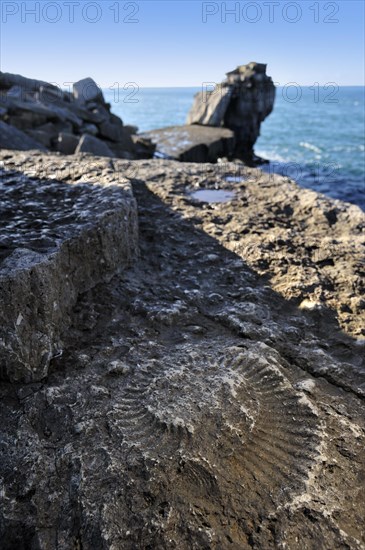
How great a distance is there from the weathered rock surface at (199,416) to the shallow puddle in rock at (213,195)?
1.43m

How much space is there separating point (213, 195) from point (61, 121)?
35.4ft

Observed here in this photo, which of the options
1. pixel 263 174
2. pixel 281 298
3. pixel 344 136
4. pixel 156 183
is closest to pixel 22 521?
pixel 281 298

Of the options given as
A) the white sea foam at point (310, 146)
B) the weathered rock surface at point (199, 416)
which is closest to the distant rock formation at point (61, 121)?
the weathered rock surface at point (199, 416)

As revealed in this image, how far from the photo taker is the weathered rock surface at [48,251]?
7.84 feet

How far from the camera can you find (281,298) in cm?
329

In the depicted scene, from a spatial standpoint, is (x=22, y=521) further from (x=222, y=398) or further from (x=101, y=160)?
(x=101, y=160)

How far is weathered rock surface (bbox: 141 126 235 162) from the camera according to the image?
17.5m

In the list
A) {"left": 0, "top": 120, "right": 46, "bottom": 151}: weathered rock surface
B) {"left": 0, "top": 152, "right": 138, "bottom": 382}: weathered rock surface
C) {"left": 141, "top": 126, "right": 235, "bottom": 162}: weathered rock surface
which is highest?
{"left": 141, "top": 126, "right": 235, "bottom": 162}: weathered rock surface

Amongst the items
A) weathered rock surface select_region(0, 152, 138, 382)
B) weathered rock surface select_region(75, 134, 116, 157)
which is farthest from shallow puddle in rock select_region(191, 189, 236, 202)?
weathered rock surface select_region(75, 134, 116, 157)

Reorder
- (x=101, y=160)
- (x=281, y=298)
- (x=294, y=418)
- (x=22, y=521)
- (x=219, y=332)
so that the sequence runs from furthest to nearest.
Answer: (x=101, y=160), (x=281, y=298), (x=219, y=332), (x=294, y=418), (x=22, y=521)

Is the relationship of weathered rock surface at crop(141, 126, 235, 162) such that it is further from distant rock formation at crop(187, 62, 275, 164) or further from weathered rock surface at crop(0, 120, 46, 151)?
weathered rock surface at crop(0, 120, 46, 151)

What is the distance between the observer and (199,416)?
7.10 ft

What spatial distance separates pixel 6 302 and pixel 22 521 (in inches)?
41.0

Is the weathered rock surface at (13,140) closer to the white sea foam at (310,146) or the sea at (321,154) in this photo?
the sea at (321,154)
